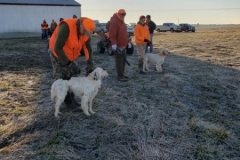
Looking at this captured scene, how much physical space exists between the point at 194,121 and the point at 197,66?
592 cm

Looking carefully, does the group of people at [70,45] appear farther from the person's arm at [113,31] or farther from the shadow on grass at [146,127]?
the person's arm at [113,31]

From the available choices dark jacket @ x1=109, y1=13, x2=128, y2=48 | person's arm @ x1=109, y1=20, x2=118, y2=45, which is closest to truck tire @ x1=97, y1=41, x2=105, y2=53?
dark jacket @ x1=109, y1=13, x2=128, y2=48

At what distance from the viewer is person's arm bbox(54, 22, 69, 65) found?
448 cm

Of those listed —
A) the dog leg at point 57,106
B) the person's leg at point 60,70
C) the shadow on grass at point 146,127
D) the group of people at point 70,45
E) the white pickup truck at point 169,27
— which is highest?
the white pickup truck at point 169,27

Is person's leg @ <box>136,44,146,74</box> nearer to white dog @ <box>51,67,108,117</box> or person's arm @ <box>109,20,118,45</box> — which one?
person's arm @ <box>109,20,118,45</box>

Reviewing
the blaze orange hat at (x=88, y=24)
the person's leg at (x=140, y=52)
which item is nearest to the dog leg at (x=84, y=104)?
the blaze orange hat at (x=88, y=24)

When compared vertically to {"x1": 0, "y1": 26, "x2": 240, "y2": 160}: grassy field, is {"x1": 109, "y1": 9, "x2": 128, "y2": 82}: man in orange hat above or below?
above

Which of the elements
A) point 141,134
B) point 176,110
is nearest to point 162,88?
point 176,110

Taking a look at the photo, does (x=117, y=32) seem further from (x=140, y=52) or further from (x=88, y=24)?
(x=88, y=24)

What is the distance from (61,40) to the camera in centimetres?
449

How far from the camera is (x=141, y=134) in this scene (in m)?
4.48

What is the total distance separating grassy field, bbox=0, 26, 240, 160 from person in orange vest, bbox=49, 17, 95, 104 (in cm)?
79

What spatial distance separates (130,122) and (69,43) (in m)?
1.65

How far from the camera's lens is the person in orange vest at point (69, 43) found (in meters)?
4.50
